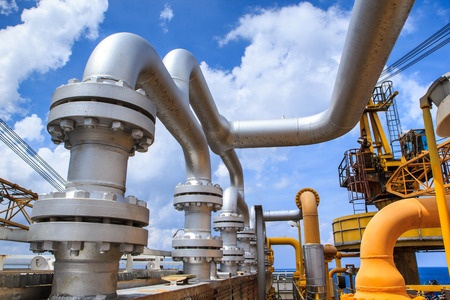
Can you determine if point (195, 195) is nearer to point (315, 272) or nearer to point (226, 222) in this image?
point (226, 222)

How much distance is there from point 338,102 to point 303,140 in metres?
2.00

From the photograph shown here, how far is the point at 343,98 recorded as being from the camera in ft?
17.3

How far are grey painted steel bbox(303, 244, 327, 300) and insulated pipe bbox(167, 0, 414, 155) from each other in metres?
2.84

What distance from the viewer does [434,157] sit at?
3131mm

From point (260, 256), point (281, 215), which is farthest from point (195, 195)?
point (281, 215)

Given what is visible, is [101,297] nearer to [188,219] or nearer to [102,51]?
[102,51]

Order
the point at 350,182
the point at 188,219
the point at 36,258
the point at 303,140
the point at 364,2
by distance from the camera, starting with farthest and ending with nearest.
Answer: the point at 350,182, the point at 303,140, the point at 36,258, the point at 188,219, the point at 364,2

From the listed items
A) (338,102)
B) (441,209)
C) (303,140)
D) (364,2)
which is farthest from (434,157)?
(303,140)

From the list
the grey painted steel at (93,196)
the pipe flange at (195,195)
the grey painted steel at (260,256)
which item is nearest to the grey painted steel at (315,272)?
the grey painted steel at (260,256)

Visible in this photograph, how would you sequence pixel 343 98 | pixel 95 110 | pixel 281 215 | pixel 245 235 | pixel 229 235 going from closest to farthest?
pixel 95 110 < pixel 343 98 < pixel 229 235 < pixel 245 235 < pixel 281 215

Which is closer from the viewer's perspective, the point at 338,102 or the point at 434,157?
the point at 434,157

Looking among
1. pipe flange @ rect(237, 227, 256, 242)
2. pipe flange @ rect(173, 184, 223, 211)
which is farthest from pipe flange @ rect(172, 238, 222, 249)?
pipe flange @ rect(237, 227, 256, 242)

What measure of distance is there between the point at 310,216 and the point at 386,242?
5138mm

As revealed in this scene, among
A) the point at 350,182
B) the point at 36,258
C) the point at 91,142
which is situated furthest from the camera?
the point at 350,182
